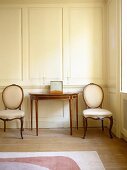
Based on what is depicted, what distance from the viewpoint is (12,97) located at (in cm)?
364

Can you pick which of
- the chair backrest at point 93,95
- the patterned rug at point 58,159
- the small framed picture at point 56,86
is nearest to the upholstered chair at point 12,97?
the small framed picture at point 56,86

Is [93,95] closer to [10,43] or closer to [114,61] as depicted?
[114,61]

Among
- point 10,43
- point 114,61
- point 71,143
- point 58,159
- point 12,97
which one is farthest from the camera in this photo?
point 10,43

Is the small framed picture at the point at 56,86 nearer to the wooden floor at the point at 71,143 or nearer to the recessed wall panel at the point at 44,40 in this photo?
the recessed wall panel at the point at 44,40

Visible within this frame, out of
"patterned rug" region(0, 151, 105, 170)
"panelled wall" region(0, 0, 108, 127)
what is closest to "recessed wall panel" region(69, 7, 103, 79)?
"panelled wall" region(0, 0, 108, 127)

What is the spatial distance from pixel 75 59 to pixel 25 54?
3.03 ft

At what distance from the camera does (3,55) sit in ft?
12.7

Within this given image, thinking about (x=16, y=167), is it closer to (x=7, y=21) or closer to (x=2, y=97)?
(x=2, y=97)

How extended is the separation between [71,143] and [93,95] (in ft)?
3.43

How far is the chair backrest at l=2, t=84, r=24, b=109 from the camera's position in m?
3.62

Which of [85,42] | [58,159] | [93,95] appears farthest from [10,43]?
[58,159]

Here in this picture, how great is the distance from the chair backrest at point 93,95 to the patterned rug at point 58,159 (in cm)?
122

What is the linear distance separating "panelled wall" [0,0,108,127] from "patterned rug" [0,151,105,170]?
145 centimetres

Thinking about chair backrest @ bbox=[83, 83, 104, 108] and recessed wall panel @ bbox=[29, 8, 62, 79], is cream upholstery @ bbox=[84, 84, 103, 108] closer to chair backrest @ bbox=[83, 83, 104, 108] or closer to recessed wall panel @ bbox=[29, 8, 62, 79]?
chair backrest @ bbox=[83, 83, 104, 108]
